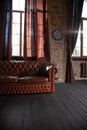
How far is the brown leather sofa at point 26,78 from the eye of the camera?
420 cm

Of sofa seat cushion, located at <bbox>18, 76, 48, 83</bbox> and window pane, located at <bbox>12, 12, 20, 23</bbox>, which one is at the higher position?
window pane, located at <bbox>12, 12, 20, 23</bbox>

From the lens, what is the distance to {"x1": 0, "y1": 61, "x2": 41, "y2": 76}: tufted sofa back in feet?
15.7

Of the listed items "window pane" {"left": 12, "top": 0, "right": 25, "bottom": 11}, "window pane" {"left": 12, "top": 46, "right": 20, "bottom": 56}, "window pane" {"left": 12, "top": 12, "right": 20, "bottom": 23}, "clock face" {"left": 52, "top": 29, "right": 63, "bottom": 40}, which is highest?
"window pane" {"left": 12, "top": 0, "right": 25, "bottom": 11}

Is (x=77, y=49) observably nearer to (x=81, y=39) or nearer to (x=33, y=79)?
(x=81, y=39)

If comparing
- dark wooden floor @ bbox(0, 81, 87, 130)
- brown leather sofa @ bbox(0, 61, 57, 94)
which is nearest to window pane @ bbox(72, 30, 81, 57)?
brown leather sofa @ bbox(0, 61, 57, 94)

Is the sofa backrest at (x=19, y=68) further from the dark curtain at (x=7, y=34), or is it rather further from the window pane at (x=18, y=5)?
the window pane at (x=18, y=5)

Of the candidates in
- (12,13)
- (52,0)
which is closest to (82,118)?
(12,13)

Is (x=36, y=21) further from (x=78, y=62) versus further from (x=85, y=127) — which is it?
(x=85, y=127)

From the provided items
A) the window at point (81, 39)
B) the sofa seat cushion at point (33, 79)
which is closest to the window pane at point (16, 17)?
the sofa seat cushion at point (33, 79)

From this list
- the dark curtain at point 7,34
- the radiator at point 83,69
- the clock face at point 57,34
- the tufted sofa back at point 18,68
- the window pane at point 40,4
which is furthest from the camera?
the radiator at point 83,69

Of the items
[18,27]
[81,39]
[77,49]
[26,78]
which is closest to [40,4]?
[18,27]

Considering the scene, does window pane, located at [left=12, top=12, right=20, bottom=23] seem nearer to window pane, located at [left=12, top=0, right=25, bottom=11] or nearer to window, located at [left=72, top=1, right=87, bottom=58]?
window pane, located at [left=12, top=0, right=25, bottom=11]

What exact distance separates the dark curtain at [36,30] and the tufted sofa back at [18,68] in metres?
0.66

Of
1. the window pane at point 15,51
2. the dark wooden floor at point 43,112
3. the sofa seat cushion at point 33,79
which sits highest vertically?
the window pane at point 15,51
